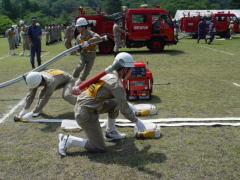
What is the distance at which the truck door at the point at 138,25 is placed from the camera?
56.1ft

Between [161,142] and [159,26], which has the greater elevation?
[159,26]

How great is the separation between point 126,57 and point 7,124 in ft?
10.0

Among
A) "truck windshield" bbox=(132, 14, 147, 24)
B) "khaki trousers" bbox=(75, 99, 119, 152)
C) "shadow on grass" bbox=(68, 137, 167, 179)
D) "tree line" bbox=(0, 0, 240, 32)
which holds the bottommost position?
"shadow on grass" bbox=(68, 137, 167, 179)

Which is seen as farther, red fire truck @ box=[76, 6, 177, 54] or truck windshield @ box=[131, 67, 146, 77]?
red fire truck @ box=[76, 6, 177, 54]

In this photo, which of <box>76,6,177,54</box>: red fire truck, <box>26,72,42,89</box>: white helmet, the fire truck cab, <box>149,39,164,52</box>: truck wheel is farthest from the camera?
the fire truck cab

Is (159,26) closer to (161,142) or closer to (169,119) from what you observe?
(169,119)

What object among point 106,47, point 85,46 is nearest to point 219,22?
point 106,47

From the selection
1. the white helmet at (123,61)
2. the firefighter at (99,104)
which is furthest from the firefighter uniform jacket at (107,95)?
the white helmet at (123,61)

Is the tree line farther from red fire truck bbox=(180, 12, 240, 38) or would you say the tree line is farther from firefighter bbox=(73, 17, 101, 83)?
firefighter bbox=(73, 17, 101, 83)

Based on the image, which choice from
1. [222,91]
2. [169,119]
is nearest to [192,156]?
[169,119]

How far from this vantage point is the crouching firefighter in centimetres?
529

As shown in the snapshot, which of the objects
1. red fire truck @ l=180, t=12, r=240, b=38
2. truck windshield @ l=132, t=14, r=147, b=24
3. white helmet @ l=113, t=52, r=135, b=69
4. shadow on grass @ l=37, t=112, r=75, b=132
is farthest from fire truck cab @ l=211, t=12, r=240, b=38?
white helmet @ l=113, t=52, r=135, b=69

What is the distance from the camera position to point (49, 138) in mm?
4957

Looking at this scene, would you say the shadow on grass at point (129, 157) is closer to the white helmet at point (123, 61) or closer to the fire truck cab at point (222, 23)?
the white helmet at point (123, 61)
